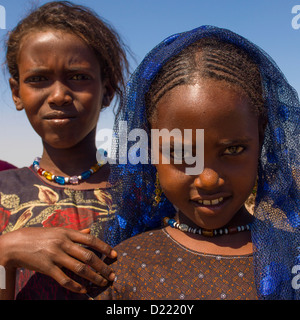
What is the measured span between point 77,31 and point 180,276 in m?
1.44

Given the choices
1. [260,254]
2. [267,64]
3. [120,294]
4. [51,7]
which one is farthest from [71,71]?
[260,254]

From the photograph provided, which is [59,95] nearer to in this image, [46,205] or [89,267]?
[46,205]

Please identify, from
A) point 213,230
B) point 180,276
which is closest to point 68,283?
point 180,276

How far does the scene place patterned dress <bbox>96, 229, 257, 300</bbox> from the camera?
1.36 m

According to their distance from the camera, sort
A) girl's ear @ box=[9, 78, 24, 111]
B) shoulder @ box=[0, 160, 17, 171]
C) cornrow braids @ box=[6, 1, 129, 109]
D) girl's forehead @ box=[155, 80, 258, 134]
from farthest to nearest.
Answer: shoulder @ box=[0, 160, 17, 171], girl's ear @ box=[9, 78, 24, 111], cornrow braids @ box=[6, 1, 129, 109], girl's forehead @ box=[155, 80, 258, 134]

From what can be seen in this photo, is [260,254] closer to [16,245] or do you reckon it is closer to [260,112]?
[260,112]

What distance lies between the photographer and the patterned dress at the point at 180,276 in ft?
4.47

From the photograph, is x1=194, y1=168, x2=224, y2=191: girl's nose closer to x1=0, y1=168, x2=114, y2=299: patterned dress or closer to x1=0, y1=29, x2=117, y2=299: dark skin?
x1=0, y1=168, x2=114, y2=299: patterned dress

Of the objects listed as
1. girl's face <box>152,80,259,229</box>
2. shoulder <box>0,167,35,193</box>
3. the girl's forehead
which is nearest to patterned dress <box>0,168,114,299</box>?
shoulder <box>0,167,35,193</box>

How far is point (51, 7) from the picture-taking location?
92.6 inches

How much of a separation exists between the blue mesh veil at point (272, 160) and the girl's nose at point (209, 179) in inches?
10.2

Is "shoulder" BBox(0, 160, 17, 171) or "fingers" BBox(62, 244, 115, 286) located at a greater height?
"shoulder" BBox(0, 160, 17, 171)

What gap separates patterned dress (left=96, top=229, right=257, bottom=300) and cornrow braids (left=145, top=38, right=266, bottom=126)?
1.70 ft

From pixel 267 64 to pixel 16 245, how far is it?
1.18 meters
